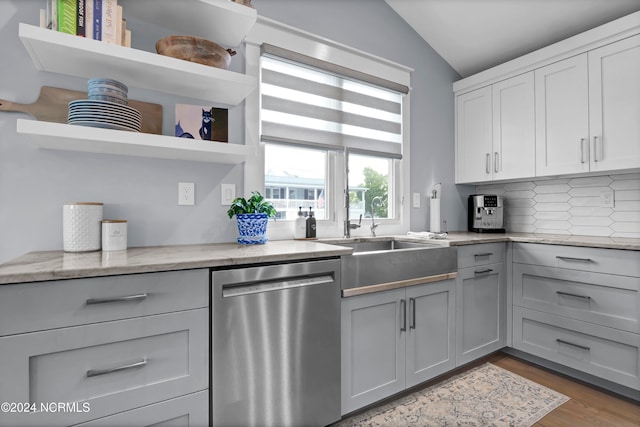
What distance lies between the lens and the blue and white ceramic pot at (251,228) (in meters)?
1.70

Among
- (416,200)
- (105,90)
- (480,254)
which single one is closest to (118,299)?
(105,90)

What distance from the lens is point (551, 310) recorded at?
2.22 m

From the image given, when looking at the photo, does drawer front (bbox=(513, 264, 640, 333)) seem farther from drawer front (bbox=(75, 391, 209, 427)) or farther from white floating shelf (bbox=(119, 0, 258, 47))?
white floating shelf (bbox=(119, 0, 258, 47))

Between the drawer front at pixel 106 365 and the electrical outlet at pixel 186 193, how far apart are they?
0.76 metres

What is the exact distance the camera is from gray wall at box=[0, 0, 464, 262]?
141 cm

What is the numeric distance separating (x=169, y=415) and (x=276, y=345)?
1.47ft

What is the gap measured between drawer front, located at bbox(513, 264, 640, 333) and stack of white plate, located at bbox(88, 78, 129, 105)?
2.72 m

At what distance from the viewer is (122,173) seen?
1.63 metres

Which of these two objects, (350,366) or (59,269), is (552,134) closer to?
(350,366)

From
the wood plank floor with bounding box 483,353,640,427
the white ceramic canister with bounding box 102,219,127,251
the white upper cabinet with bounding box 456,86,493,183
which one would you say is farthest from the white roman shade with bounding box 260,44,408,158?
the wood plank floor with bounding box 483,353,640,427

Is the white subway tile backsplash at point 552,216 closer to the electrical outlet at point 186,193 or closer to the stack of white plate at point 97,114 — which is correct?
the electrical outlet at point 186,193

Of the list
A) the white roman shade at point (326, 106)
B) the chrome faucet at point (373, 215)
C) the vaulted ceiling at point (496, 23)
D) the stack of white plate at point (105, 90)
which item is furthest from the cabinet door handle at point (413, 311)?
the vaulted ceiling at point (496, 23)

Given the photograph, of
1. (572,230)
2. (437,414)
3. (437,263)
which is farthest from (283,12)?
(572,230)

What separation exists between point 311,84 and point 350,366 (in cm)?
180
